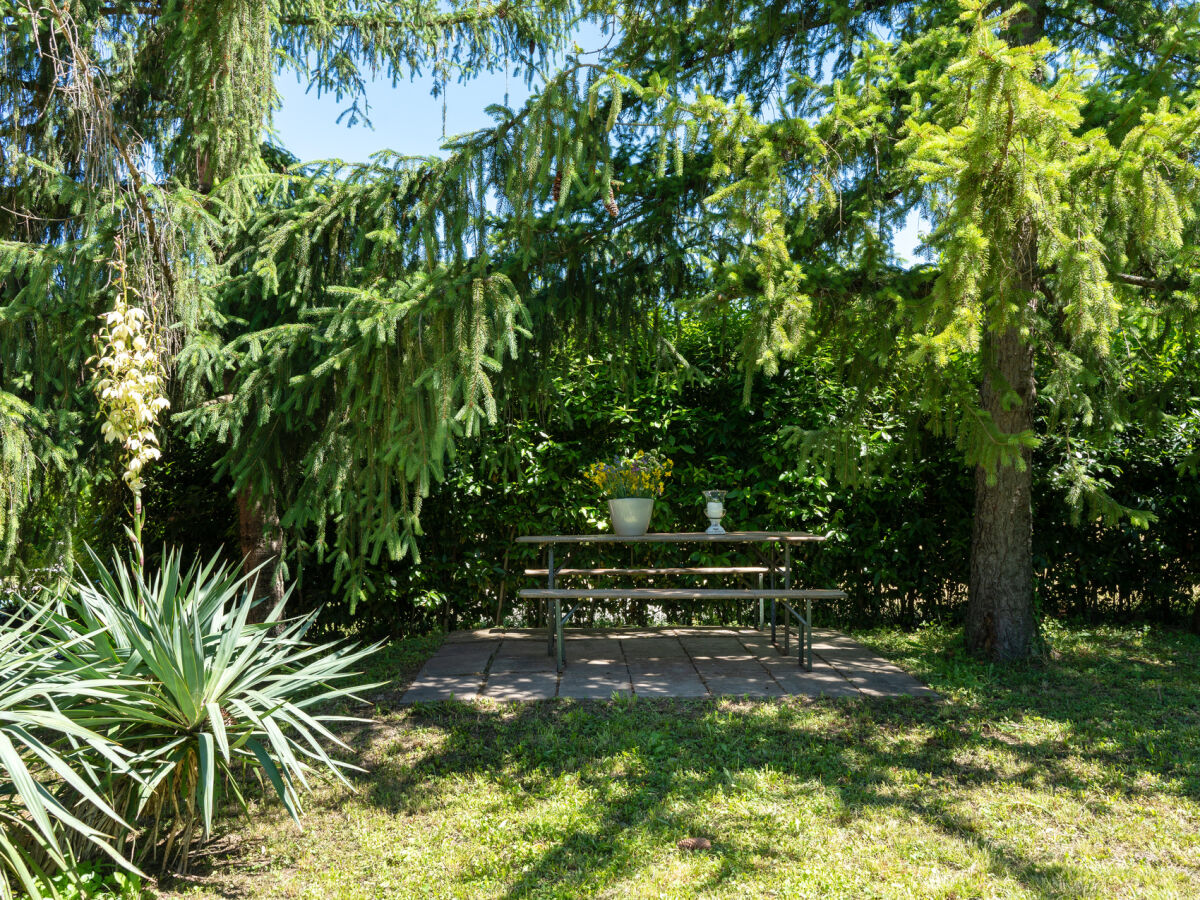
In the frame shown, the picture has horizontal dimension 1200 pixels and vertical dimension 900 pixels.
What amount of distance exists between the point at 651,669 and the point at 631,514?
1017mm

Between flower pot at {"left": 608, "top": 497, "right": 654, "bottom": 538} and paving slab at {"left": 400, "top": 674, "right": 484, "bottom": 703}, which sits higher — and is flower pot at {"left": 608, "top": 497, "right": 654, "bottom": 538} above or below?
above

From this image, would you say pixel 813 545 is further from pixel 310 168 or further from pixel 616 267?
pixel 310 168

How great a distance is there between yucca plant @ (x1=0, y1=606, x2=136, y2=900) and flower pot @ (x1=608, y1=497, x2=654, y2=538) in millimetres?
3320

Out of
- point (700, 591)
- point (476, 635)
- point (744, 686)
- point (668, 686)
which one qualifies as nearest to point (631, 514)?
point (700, 591)

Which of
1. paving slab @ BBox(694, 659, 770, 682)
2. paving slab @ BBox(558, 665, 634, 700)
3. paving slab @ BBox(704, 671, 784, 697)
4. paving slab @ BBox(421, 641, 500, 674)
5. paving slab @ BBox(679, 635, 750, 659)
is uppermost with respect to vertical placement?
paving slab @ BBox(679, 635, 750, 659)

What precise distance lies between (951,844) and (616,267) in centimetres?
331

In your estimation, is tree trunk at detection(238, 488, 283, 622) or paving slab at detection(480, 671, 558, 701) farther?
tree trunk at detection(238, 488, 283, 622)

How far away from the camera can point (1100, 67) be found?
209 inches

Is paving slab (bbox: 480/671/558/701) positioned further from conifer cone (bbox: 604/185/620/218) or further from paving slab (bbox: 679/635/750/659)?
conifer cone (bbox: 604/185/620/218)

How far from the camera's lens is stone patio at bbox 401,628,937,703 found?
4684mm

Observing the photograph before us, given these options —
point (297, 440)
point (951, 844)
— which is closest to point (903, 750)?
point (951, 844)

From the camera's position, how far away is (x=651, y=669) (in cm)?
520

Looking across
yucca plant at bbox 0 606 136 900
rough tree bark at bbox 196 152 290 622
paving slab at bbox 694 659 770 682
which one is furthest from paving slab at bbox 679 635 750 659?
yucca plant at bbox 0 606 136 900

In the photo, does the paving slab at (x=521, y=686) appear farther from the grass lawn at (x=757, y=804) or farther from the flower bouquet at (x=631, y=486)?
the flower bouquet at (x=631, y=486)
